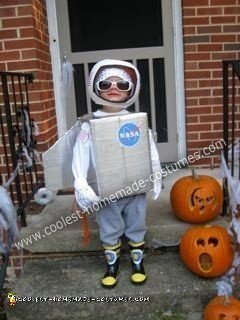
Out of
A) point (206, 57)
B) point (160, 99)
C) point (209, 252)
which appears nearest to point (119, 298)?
point (209, 252)

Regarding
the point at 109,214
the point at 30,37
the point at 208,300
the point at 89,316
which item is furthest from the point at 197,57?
the point at 89,316

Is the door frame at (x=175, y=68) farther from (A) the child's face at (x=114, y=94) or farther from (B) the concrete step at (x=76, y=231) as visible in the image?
(A) the child's face at (x=114, y=94)

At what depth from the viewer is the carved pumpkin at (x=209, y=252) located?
2.29 metres

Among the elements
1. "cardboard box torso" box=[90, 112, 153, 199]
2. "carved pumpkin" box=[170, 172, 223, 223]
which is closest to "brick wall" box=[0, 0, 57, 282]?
"cardboard box torso" box=[90, 112, 153, 199]

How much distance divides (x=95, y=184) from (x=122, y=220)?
0.28m

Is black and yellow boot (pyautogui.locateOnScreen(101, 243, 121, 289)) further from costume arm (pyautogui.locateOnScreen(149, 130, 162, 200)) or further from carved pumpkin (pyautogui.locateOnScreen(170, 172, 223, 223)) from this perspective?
carved pumpkin (pyautogui.locateOnScreen(170, 172, 223, 223))

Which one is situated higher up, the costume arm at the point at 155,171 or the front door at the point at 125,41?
the front door at the point at 125,41

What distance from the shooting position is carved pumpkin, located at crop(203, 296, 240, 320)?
A: 2004 mm

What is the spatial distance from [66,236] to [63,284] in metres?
0.38

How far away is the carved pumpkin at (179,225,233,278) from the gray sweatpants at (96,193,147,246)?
31cm

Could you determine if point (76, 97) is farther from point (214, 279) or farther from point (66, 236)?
point (214, 279)

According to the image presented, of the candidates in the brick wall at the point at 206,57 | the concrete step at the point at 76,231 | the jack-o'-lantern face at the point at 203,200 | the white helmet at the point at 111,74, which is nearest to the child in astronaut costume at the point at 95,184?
the white helmet at the point at 111,74

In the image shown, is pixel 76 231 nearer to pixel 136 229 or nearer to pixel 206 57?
pixel 136 229

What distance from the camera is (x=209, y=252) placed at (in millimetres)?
2283
